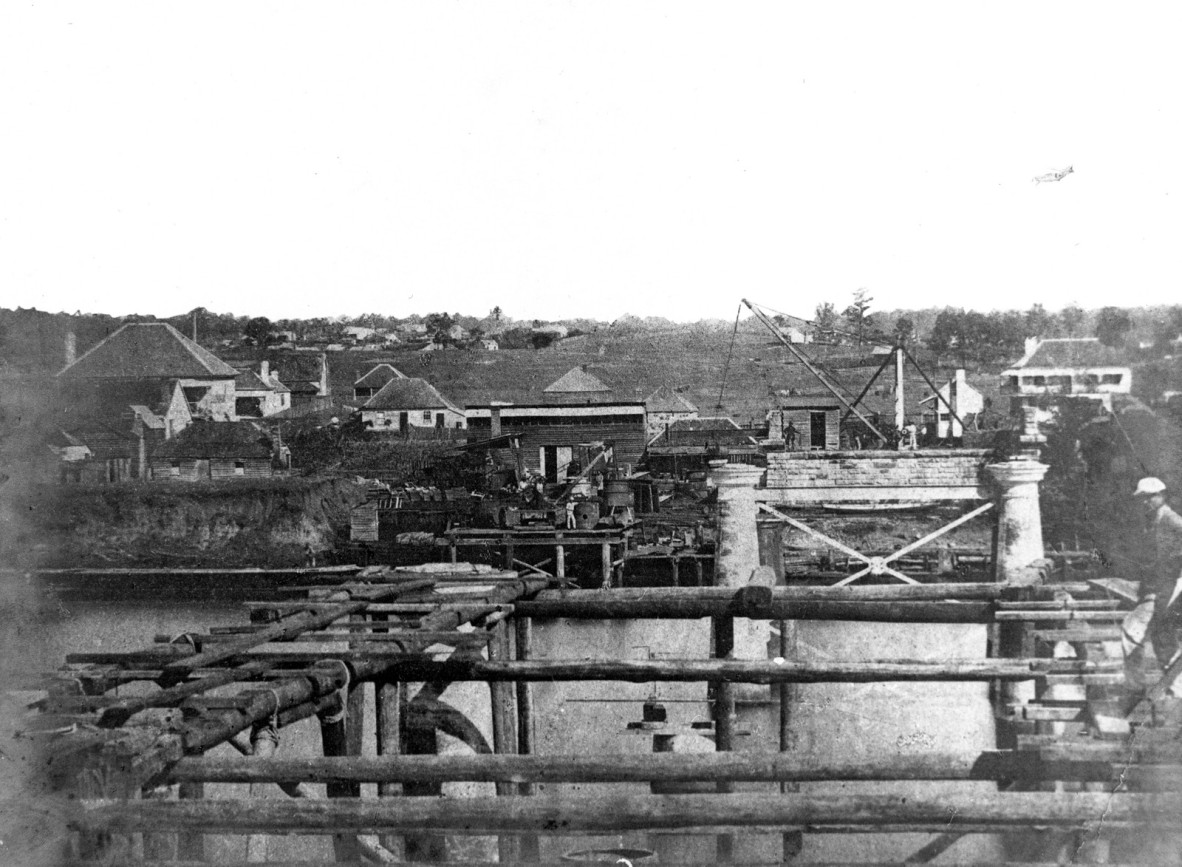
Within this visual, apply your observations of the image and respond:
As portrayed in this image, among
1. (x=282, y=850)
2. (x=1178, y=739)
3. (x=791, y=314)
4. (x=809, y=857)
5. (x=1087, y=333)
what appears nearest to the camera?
(x=1178, y=739)

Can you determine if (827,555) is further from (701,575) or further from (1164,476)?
(1164,476)

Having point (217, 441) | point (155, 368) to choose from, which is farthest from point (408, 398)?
point (155, 368)

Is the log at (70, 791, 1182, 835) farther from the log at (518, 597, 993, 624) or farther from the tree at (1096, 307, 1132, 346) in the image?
the tree at (1096, 307, 1132, 346)

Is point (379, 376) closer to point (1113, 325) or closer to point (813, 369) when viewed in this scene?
point (813, 369)

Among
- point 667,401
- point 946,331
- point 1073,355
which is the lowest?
point 667,401

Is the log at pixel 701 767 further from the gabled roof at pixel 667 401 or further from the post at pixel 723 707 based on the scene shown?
the gabled roof at pixel 667 401

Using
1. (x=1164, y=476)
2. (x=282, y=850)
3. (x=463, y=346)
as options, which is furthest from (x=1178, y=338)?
(x=463, y=346)
